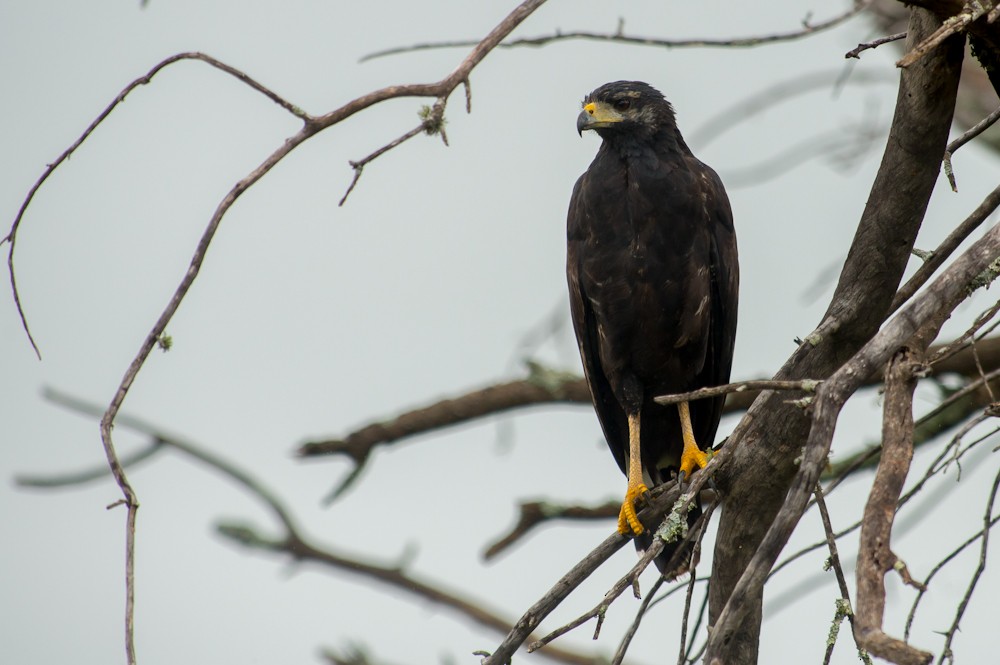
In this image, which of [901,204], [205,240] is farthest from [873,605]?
[901,204]

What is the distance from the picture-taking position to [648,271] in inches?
205

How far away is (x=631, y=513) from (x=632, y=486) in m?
0.25

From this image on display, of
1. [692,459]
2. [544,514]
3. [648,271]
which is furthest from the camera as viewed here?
[544,514]

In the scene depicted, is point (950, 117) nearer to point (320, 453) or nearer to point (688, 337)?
point (688, 337)

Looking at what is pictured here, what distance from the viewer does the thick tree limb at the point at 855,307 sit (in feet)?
11.8

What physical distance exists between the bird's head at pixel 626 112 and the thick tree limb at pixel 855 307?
1852 millimetres

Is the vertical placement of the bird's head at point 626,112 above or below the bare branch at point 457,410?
above

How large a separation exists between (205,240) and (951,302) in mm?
1804

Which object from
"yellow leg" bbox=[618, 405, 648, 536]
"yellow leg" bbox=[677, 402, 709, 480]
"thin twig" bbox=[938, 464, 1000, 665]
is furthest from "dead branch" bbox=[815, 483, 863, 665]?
"yellow leg" bbox=[677, 402, 709, 480]

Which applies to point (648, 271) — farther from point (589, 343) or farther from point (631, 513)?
point (631, 513)

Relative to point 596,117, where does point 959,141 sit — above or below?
below

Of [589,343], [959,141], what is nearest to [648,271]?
[589,343]

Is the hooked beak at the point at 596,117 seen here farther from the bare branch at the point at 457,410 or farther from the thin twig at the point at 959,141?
the thin twig at the point at 959,141

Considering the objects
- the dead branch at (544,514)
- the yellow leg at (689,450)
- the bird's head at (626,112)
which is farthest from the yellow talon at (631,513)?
the bird's head at (626,112)
